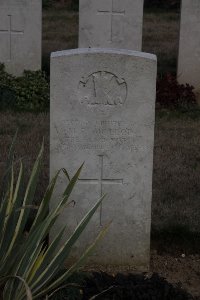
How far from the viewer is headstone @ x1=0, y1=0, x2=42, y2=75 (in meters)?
9.80

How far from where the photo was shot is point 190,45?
1006 cm

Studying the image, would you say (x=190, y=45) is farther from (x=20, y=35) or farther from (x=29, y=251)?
(x=29, y=251)

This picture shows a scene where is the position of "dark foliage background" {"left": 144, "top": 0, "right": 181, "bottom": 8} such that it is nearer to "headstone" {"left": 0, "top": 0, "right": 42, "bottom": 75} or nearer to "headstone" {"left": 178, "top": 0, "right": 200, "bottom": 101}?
"headstone" {"left": 178, "top": 0, "right": 200, "bottom": 101}

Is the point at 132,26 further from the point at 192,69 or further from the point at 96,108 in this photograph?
the point at 96,108

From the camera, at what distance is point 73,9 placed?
64.3 feet

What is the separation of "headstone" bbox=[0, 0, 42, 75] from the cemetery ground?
1.02 meters

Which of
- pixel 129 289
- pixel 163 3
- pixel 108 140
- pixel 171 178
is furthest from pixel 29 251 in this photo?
pixel 163 3

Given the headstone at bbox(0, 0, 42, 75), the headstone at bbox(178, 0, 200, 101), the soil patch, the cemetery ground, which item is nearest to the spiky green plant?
the soil patch

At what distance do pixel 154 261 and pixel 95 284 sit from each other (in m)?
0.92

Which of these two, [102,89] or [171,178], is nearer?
[102,89]

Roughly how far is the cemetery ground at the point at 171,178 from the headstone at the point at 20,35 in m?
1.02

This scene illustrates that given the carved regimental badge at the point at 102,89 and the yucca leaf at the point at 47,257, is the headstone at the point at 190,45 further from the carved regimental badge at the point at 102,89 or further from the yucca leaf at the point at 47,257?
the yucca leaf at the point at 47,257

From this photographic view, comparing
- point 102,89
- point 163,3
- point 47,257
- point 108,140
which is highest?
point 163,3

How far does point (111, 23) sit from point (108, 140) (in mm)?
5328
